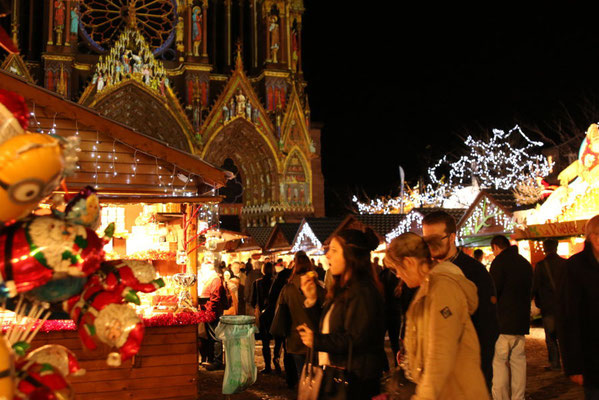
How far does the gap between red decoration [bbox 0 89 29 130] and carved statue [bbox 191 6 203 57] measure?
28250 millimetres

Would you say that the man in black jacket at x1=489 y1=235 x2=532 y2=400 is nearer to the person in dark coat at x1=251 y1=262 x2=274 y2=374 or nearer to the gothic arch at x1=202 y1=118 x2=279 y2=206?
the person in dark coat at x1=251 y1=262 x2=274 y2=374

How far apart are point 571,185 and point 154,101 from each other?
22.0 m

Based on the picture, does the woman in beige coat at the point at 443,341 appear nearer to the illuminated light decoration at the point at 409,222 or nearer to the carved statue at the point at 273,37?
the illuminated light decoration at the point at 409,222

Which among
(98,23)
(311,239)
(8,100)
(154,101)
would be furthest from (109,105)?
(8,100)

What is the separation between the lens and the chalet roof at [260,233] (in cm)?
2546

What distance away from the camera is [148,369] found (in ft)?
22.7

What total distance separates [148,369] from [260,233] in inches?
788

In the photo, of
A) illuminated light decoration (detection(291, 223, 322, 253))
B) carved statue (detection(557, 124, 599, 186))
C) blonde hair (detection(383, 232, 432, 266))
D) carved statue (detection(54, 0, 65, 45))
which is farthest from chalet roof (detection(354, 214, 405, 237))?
carved statue (detection(54, 0, 65, 45))

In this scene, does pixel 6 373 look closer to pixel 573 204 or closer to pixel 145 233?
pixel 145 233

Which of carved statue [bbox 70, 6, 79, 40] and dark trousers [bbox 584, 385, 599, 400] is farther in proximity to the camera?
carved statue [bbox 70, 6, 79, 40]

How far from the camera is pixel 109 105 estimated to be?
89.2ft

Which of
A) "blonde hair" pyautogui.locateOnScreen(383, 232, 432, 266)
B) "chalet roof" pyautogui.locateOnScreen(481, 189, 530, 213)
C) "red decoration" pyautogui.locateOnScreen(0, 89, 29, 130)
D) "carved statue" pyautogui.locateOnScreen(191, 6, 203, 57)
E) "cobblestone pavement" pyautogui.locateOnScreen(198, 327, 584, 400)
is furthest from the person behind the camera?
"carved statue" pyautogui.locateOnScreen(191, 6, 203, 57)

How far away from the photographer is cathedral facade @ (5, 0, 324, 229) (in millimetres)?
27312

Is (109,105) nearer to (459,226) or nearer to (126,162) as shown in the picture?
(459,226)
